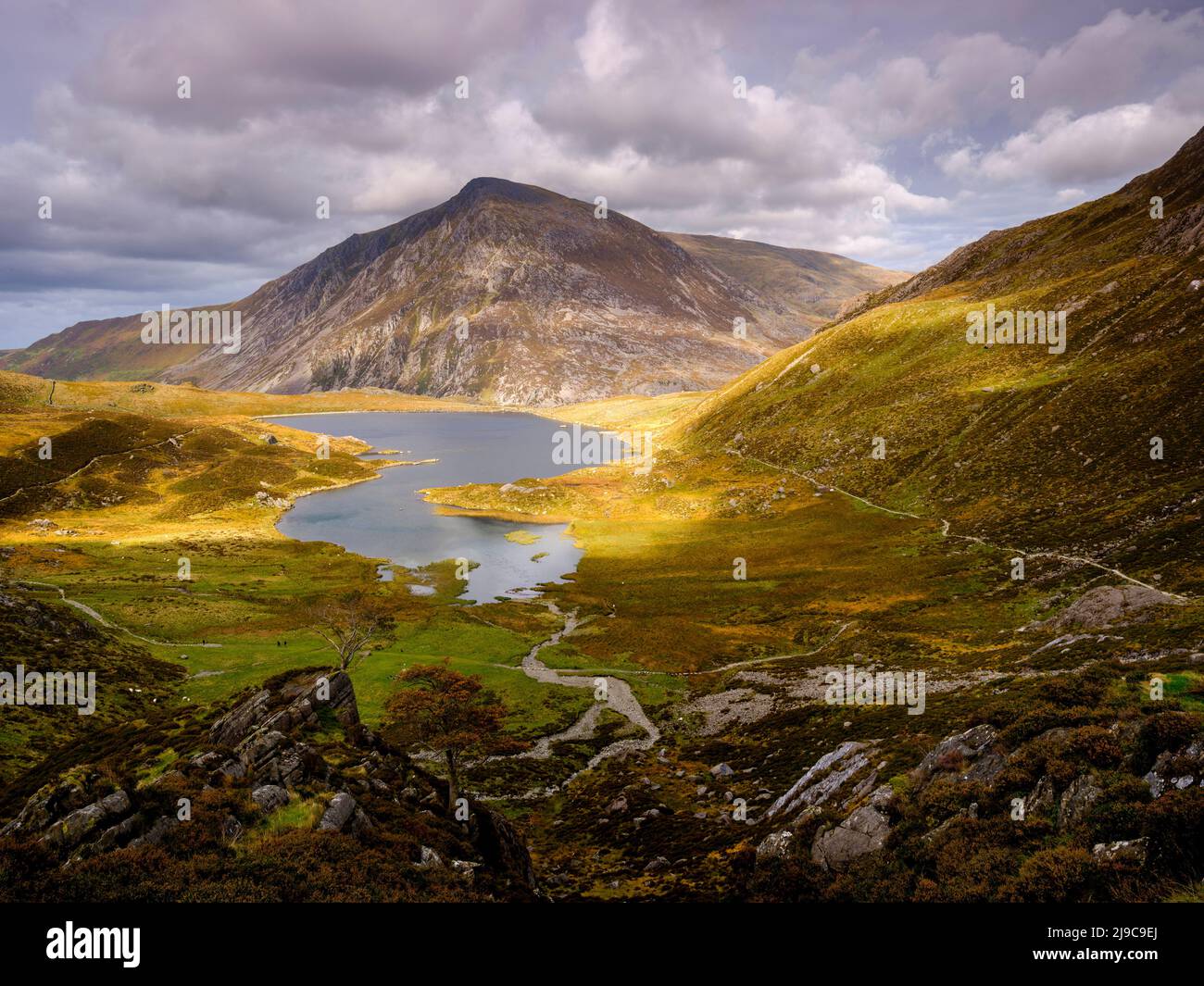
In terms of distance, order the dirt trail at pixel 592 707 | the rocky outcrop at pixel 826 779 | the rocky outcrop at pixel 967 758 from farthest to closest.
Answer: the dirt trail at pixel 592 707
the rocky outcrop at pixel 826 779
the rocky outcrop at pixel 967 758

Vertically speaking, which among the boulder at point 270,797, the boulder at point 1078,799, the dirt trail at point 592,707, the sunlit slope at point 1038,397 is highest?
the sunlit slope at point 1038,397

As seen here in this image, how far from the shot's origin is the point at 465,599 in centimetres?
9656

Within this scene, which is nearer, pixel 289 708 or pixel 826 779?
pixel 289 708

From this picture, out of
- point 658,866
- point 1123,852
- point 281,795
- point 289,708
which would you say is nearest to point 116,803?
point 281,795

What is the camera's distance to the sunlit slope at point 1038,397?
3142 inches

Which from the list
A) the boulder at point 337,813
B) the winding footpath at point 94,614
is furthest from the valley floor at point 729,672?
the boulder at point 337,813

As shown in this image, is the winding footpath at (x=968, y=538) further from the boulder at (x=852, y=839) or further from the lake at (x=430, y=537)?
the lake at (x=430, y=537)

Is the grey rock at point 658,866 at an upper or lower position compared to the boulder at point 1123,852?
lower

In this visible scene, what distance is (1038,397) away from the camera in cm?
11012

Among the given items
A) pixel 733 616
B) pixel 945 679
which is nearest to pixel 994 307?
pixel 733 616

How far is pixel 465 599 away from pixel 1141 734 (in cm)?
8565

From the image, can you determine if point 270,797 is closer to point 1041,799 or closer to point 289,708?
point 289,708

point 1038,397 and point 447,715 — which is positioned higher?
point 1038,397
